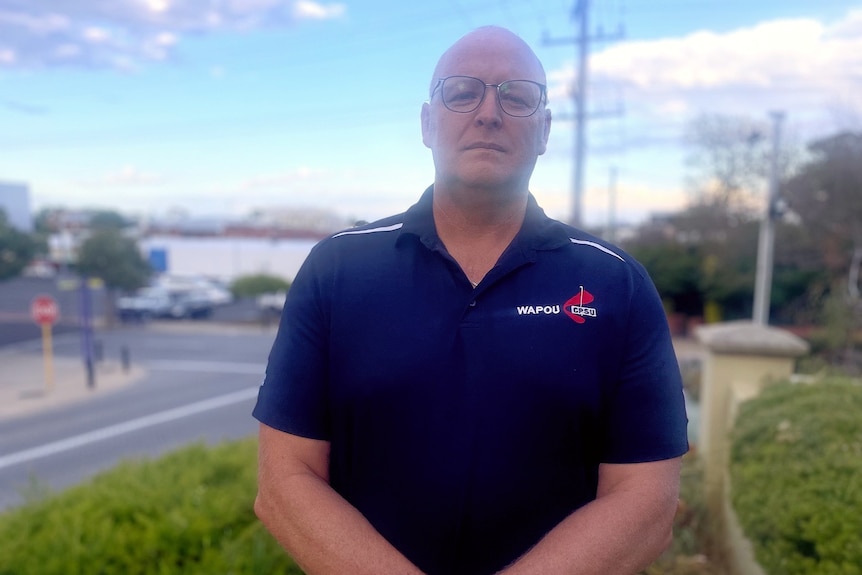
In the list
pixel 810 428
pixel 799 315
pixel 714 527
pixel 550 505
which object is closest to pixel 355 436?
pixel 550 505

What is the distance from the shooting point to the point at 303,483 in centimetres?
147

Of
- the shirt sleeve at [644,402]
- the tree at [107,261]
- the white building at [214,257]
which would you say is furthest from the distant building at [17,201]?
the shirt sleeve at [644,402]

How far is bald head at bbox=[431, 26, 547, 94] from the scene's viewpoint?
1571mm

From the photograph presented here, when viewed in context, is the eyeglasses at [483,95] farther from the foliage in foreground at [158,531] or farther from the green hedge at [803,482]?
the foliage in foreground at [158,531]

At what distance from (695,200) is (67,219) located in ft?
179

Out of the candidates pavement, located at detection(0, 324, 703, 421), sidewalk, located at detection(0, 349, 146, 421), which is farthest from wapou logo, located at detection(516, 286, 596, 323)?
sidewalk, located at detection(0, 349, 146, 421)

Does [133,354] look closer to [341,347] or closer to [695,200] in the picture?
[695,200]

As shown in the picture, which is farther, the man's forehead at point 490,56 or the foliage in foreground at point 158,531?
the foliage in foreground at point 158,531

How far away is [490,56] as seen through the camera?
1573 millimetres

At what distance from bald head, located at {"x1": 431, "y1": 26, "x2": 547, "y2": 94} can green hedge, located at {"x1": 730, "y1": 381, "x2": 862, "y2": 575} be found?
6.31 feet

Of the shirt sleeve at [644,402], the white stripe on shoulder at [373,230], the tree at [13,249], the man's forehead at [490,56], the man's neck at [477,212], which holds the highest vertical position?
the man's forehead at [490,56]

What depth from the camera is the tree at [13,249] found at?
24.2 metres

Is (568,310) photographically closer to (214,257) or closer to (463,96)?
(463,96)

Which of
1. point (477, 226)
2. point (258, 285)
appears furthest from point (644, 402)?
point (258, 285)
